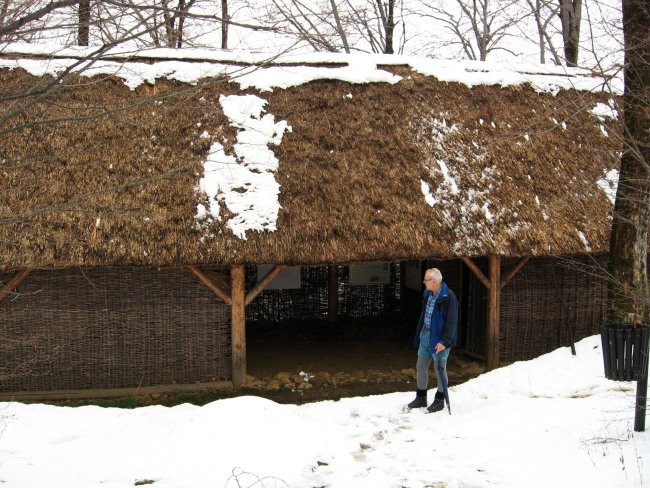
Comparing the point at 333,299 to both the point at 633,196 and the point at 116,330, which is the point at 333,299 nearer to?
the point at 116,330

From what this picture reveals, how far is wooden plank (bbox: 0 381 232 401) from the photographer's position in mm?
6830

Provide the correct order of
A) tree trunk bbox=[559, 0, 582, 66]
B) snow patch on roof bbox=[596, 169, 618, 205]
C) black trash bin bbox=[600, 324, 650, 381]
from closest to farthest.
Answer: black trash bin bbox=[600, 324, 650, 381] < snow patch on roof bbox=[596, 169, 618, 205] < tree trunk bbox=[559, 0, 582, 66]

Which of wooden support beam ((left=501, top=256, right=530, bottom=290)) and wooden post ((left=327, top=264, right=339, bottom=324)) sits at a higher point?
wooden support beam ((left=501, top=256, right=530, bottom=290))

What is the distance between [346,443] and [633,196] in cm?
331

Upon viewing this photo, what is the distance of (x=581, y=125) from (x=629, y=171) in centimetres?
464

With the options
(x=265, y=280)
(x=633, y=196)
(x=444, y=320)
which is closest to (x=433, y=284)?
(x=444, y=320)

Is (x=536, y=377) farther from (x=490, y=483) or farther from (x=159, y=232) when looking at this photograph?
(x=159, y=232)

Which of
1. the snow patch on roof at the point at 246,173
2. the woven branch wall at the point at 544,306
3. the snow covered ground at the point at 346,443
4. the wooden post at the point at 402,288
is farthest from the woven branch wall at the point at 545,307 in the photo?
the snow patch on roof at the point at 246,173

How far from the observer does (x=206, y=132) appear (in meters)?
7.84

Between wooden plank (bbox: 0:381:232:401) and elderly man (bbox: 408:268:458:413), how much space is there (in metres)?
2.93

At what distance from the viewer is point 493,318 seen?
7969 mm

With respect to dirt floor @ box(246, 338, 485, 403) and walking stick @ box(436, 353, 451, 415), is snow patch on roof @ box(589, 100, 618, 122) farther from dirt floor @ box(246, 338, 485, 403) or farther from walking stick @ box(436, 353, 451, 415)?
walking stick @ box(436, 353, 451, 415)

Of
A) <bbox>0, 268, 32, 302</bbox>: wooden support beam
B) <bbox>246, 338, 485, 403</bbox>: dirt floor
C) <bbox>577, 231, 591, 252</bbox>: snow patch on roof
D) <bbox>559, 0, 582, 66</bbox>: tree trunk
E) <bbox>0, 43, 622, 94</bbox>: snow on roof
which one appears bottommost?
<bbox>246, 338, 485, 403</bbox>: dirt floor

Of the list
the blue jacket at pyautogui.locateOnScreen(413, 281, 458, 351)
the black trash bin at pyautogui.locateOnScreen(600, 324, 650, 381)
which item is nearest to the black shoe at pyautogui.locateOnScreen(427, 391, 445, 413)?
the blue jacket at pyautogui.locateOnScreen(413, 281, 458, 351)
